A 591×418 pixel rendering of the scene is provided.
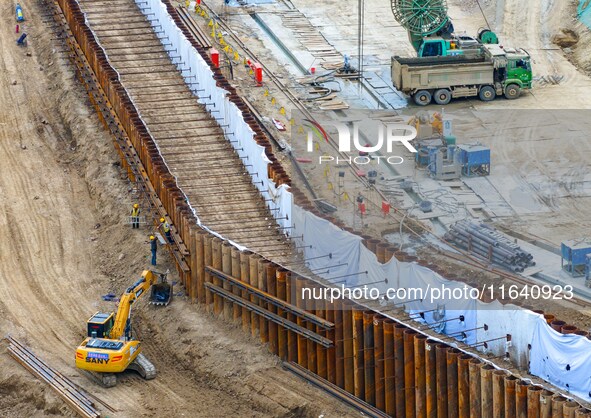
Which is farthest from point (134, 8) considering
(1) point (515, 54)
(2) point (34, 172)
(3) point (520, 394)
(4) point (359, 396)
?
(3) point (520, 394)

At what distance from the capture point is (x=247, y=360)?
4444 cm

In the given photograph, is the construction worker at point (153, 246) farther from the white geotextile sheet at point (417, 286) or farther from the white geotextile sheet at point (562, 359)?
the white geotextile sheet at point (562, 359)

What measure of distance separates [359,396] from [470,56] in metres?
24.1

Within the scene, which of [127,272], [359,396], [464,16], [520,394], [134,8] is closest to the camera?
[520,394]

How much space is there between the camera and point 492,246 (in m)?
47.7

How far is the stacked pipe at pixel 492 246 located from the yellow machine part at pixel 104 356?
11.5 meters

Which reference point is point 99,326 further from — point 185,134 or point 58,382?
point 185,134

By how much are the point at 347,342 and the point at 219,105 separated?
14.3 m

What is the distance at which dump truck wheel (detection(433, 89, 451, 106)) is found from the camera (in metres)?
62.0

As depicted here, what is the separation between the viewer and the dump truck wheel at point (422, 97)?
2437 inches

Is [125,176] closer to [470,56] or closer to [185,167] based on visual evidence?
[185,167]

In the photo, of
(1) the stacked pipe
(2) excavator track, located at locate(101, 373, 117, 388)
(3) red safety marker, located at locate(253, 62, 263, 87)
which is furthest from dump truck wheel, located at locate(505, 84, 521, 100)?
(2) excavator track, located at locate(101, 373, 117, 388)

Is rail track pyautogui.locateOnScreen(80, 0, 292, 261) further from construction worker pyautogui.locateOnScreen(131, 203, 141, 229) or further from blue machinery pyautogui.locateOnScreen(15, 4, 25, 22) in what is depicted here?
blue machinery pyautogui.locateOnScreen(15, 4, 25, 22)

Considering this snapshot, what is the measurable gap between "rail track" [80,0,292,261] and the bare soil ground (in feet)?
6.77
